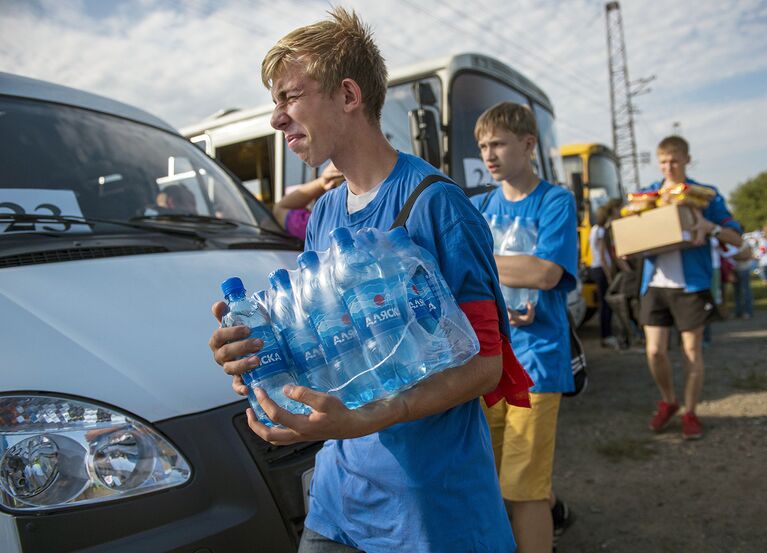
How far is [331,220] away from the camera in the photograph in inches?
68.4

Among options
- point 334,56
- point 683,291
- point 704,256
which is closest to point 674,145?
point 704,256

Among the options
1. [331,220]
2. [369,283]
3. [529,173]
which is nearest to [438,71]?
[529,173]

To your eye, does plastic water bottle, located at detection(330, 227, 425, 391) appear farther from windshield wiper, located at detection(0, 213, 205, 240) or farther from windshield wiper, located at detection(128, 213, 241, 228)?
windshield wiper, located at detection(128, 213, 241, 228)

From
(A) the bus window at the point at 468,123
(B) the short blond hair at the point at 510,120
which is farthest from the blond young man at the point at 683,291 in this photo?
(B) the short blond hair at the point at 510,120

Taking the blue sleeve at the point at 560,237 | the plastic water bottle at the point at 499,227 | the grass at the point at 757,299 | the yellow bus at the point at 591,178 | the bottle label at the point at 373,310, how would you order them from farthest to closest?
1. the grass at the point at 757,299
2. the yellow bus at the point at 591,178
3. the plastic water bottle at the point at 499,227
4. the blue sleeve at the point at 560,237
5. the bottle label at the point at 373,310

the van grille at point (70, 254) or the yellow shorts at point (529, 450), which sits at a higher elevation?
the van grille at point (70, 254)

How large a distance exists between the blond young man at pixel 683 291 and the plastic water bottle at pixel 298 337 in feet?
13.3

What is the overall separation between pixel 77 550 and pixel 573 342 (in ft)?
7.57

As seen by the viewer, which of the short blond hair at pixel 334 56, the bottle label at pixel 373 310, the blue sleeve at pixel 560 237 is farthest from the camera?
the blue sleeve at pixel 560 237

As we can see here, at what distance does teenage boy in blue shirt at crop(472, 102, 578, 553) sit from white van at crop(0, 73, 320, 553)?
1.01 metres

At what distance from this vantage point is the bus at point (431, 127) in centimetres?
541

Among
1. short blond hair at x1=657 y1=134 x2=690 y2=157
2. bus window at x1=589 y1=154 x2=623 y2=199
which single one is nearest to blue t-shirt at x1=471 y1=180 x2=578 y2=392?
short blond hair at x1=657 y1=134 x2=690 y2=157

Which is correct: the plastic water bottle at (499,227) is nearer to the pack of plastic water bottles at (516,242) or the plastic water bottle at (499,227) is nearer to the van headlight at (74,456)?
the pack of plastic water bottles at (516,242)

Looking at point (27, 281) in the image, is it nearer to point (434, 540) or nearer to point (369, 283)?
point (369, 283)
